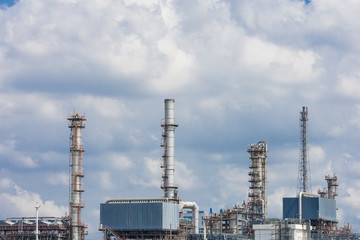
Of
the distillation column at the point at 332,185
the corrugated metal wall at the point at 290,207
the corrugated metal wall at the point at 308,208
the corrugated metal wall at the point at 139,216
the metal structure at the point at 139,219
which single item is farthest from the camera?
the distillation column at the point at 332,185

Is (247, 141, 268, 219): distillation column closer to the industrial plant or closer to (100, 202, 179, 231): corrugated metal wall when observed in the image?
the industrial plant

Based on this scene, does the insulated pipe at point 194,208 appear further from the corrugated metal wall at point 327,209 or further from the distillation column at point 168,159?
the corrugated metal wall at point 327,209

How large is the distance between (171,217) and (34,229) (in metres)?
23.4

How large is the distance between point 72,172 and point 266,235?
109ft

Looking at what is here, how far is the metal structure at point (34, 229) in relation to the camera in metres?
127

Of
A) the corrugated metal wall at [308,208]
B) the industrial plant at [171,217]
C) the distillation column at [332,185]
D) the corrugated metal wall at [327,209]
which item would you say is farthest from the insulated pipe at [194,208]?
the distillation column at [332,185]

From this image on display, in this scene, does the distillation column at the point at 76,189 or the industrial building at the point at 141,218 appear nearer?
the industrial building at the point at 141,218

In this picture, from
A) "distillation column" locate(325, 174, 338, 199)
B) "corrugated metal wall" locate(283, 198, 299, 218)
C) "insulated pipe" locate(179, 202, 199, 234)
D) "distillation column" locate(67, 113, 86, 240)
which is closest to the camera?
"distillation column" locate(67, 113, 86, 240)

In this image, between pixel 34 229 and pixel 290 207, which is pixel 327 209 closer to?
pixel 290 207

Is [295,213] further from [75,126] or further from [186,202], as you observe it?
[75,126]

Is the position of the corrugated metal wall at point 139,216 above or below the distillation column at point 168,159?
below

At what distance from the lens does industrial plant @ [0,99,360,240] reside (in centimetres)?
12225

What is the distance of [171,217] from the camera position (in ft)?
406

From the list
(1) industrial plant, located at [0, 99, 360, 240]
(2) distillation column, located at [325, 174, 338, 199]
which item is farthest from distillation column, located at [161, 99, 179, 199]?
(2) distillation column, located at [325, 174, 338, 199]
